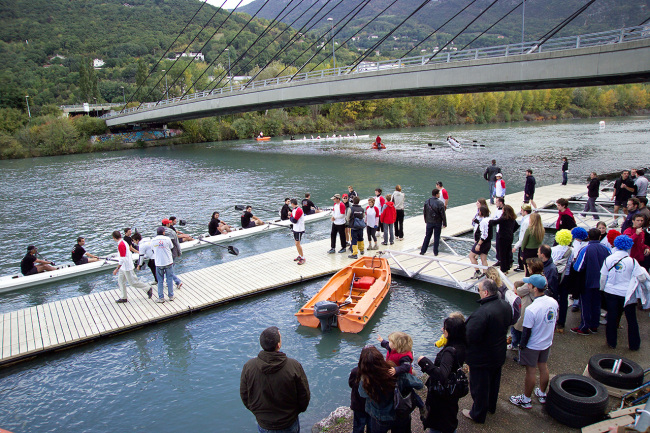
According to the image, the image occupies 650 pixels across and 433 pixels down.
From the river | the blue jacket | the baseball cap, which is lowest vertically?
the river

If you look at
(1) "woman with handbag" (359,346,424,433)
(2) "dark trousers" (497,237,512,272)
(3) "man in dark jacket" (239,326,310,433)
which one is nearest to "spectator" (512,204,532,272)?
(2) "dark trousers" (497,237,512,272)

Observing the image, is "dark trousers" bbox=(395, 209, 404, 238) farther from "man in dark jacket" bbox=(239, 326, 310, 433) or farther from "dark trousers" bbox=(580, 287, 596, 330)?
"man in dark jacket" bbox=(239, 326, 310, 433)

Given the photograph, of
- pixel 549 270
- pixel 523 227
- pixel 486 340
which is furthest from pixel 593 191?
pixel 486 340

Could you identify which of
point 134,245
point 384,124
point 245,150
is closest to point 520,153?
point 245,150

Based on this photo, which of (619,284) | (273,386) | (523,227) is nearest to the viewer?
(273,386)

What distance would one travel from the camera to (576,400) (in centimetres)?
496

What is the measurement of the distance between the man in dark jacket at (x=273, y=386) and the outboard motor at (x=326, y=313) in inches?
174

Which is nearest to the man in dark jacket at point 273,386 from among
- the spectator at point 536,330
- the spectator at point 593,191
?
the spectator at point 536,330

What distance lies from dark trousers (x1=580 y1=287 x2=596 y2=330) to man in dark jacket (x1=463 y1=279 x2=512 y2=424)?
3.00 metres

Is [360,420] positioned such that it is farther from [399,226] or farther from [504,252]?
[399,226]

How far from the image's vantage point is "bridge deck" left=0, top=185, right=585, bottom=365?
352 inches

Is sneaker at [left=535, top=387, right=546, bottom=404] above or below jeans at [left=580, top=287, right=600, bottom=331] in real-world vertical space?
below

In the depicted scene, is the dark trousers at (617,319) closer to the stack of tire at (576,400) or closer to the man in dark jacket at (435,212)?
the stack of tire at (576,400)

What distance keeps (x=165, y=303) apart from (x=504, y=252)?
8.18 metres
